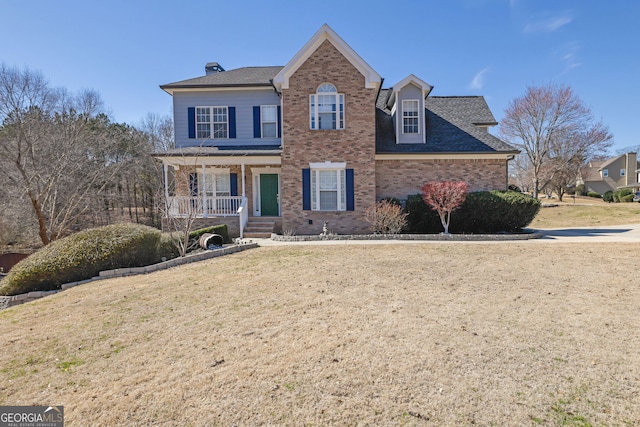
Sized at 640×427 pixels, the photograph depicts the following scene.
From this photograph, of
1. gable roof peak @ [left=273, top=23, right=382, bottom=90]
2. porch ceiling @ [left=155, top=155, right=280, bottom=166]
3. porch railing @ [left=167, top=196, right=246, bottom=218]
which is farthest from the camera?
porch ceiling @ [left=155, top=155, right=280, bottom=166]

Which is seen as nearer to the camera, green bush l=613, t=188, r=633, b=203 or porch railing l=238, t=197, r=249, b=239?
porch railing l=238, t=197, r=249, b=239

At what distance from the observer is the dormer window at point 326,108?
576 inches

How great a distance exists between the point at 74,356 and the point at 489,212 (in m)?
14.6

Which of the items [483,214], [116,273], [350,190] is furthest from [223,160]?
[483,214]

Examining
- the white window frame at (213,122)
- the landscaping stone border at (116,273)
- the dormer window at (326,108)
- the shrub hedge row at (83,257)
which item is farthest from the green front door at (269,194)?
the shrub hedge row at (83,257)

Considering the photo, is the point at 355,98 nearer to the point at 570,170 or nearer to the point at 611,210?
the point at 611,210

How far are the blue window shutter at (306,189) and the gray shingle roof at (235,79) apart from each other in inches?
207

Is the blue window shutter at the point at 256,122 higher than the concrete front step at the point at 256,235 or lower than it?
higher

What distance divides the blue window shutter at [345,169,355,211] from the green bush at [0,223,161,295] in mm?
8074

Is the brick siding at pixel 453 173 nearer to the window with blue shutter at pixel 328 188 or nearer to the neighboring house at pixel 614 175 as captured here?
the window with blue shutter at pixel 328 188

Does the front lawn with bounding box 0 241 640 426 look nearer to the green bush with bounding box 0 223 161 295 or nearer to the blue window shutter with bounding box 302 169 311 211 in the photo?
the green bush with bounding box 0 223 161 295

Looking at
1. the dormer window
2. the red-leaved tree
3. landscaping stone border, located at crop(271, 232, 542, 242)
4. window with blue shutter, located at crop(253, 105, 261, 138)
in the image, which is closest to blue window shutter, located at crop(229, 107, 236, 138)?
window with blue shutter, located at crop(253, 105, 261, 138)

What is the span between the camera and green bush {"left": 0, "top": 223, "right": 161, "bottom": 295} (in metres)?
8.01

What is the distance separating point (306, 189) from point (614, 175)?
70.3 m
